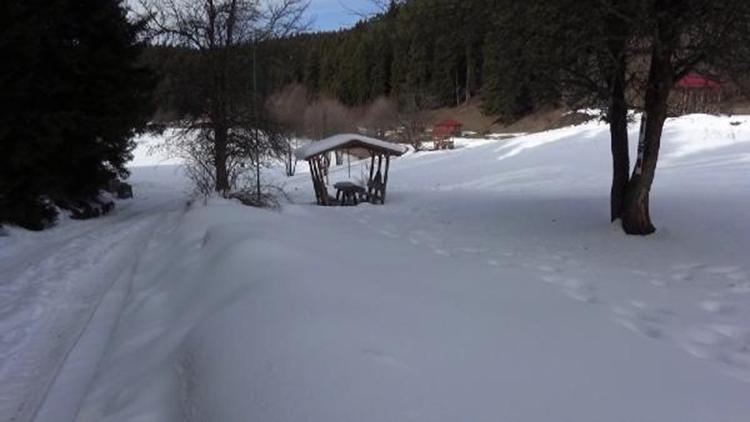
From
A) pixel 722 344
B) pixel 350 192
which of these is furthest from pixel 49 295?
pixel 350 192

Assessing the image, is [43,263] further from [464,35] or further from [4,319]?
[464,35]

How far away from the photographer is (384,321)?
4973mm

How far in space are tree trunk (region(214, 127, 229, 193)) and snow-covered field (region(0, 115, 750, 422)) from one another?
912 centimetres

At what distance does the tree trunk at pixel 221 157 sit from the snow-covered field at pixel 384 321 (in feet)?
29.9

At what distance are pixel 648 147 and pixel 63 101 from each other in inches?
620

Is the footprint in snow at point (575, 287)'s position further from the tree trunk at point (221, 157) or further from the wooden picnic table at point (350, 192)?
the tree trunk at point (221, 157)

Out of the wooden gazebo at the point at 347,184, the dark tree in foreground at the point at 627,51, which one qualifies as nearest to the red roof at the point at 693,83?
the dark tree in foreground at the point at 627,51

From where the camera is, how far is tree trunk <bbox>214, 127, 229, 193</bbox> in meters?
23.0

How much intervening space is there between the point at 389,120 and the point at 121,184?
4017 centimetres

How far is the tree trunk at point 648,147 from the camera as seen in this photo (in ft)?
33.5

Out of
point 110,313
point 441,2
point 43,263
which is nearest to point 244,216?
point 43,263

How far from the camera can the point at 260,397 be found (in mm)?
3678

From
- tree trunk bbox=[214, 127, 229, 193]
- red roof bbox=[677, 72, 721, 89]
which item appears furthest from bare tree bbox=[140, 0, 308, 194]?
red roof bbox=[677, 72, 721, 89]

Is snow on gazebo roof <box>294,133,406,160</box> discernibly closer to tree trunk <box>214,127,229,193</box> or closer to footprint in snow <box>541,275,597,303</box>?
tree trunk <box>214,127,229,193</box>
